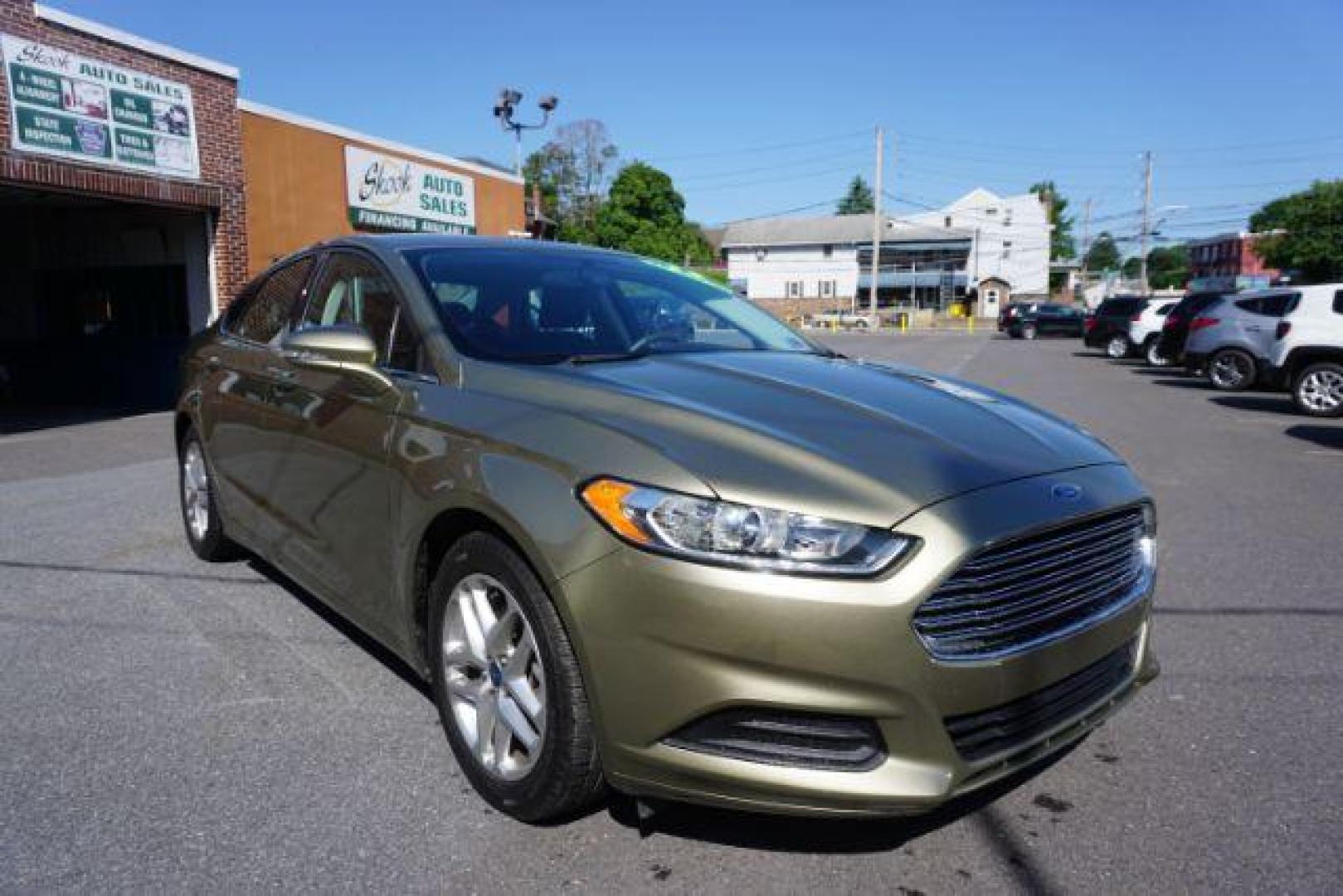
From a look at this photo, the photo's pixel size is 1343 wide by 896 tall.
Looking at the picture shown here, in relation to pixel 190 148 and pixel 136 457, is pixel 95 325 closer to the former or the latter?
pixel 190 148

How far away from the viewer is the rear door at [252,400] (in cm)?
399

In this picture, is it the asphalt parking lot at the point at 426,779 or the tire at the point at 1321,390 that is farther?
the tire at the point at 1321,390

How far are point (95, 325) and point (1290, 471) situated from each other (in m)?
16.9

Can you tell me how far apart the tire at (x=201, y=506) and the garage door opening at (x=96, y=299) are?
32.1 feet

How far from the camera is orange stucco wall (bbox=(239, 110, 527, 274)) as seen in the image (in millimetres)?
14195

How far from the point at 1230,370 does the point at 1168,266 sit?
5878 inches

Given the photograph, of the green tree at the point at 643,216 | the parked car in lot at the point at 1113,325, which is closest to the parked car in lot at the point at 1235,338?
the parked car in lot at the point at 1113,325

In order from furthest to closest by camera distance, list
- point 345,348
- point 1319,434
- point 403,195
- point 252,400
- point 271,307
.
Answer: point 403,195, point 1319,434, point 271,307, point 252,400, point 345,348

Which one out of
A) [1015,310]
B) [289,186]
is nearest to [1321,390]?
[289,186]

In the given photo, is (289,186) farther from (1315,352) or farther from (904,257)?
(904,257)

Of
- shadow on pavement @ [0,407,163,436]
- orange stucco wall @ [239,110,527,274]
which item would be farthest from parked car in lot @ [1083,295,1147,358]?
shadow on pavement @ [0,407,163,436]

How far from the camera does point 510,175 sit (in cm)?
2116

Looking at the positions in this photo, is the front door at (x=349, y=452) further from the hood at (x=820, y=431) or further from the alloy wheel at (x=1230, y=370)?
the alloy wheel at (x=1230, y=370)

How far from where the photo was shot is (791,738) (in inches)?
86.7
